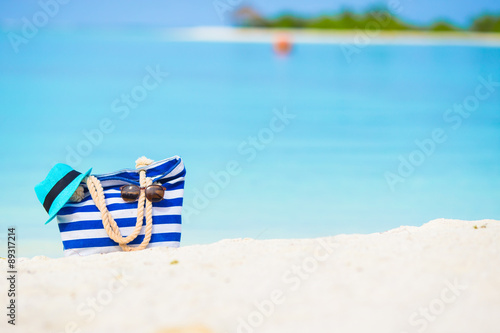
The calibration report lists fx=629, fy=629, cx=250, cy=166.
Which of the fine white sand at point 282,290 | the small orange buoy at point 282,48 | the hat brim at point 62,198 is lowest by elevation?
the fine white sand at point 282,290

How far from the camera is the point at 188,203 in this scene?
3.84 metres

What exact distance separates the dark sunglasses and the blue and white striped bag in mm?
38

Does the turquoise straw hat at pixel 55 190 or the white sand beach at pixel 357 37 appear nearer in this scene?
the turquoise straw hat at pixel 55 190

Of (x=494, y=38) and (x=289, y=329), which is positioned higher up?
(x=494, y=38)

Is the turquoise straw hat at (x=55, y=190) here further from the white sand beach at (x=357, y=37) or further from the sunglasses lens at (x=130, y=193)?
the white sand beach at (x=357, y=37)

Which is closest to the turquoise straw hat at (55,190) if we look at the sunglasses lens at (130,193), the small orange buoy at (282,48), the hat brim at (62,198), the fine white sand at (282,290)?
the hat brim at (62,198)

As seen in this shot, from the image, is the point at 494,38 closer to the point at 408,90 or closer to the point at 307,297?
the point at 408,90

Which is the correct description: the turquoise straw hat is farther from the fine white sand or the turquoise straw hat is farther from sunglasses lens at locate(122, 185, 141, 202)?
the fine white sand

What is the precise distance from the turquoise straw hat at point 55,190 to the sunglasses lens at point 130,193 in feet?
0.59

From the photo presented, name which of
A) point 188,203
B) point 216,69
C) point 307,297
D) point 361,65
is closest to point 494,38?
point 361,65

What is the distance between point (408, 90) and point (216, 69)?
4255mm

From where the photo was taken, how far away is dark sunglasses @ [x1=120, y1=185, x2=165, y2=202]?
8.87 feet

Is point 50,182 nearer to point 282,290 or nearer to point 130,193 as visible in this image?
point 130,193

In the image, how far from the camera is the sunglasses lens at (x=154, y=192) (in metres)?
2.70
